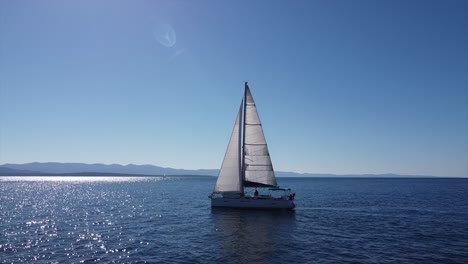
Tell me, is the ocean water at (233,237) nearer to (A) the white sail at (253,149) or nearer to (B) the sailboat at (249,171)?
(B) the sailboat at (249,171)

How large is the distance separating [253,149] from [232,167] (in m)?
4.31

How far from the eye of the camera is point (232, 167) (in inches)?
2024

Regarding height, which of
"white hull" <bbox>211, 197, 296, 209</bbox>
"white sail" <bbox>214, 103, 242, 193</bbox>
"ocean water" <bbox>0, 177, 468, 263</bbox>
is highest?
"white sail" <bbox>214, 103, 242, 193</bbox>

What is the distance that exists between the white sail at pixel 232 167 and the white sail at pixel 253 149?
1238 millimetres

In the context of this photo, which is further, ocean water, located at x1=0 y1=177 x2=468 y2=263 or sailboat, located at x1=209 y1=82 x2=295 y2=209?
sailboat, located at x1=209 y1=82 x2=295 y2=209

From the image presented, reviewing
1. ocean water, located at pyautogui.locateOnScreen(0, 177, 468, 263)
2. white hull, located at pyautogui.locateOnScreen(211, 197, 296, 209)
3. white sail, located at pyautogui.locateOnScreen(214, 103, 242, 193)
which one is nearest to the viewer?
ocean water, located at pyautogui.locateOnScreen(0, 177, 468, 263)

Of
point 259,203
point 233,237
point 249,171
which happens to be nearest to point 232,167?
point 249,171

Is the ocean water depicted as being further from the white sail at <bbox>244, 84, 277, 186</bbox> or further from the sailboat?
the white sail at <bbox>244, 84, 277, 186</bbox>

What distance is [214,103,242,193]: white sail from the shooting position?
5088 cm

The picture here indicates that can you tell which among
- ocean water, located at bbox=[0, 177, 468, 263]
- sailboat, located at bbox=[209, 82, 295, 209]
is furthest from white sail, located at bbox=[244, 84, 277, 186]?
ocean water, located at bbox=[0, 177, 468, 263]

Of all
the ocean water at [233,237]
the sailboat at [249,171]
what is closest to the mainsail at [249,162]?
the sailboat at [249,171]

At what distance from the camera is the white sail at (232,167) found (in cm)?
5088

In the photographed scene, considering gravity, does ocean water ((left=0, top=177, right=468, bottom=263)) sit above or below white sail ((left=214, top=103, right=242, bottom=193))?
below

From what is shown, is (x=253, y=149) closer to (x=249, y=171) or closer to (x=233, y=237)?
(x=249, y=171)
